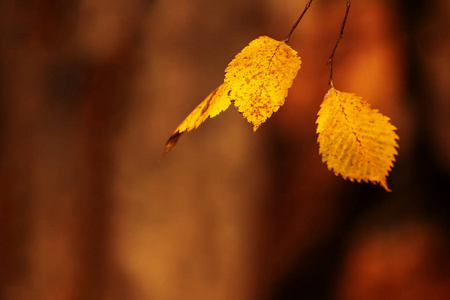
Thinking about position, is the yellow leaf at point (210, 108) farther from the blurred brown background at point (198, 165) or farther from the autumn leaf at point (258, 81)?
the blurred brown background at point (198, 165)

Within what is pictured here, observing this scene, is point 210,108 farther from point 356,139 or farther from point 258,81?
point 356,139

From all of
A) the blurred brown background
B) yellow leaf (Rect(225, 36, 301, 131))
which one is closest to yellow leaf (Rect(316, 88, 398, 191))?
yellow leaf (Rect(225, 36, 301, 131))

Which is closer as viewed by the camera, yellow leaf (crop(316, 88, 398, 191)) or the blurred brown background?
yellow leaf (crop(316, 88, 398, 191))

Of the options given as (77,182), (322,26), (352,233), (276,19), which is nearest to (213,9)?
(276,19)

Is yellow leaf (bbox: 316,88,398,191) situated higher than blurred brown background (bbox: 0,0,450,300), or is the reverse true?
yellow leaf (bbox: 316,88,398,191)

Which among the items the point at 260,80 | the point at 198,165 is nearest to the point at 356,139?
the point at 260,80

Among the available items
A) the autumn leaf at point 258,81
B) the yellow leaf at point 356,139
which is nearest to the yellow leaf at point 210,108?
the autumn leaf at point 258,81

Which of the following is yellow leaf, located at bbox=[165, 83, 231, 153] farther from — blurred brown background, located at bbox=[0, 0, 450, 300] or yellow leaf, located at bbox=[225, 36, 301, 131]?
blurred brown background, located at bbox=[0, 0, 450, 300]

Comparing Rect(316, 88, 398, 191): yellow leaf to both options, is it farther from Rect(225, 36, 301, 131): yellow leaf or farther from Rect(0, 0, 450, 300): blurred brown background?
Rect(0, 0, 450, 300): blurred brown background
